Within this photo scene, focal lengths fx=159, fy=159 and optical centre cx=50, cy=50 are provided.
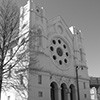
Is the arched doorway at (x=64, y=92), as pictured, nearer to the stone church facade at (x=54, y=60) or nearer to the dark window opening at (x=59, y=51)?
the stone church facade at (x=54, y=60)

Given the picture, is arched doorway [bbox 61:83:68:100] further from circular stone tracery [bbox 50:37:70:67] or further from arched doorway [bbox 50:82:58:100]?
circular stone tracery [bbox 50:37:70:67]

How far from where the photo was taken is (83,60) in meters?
36.9

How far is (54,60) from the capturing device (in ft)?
98.9

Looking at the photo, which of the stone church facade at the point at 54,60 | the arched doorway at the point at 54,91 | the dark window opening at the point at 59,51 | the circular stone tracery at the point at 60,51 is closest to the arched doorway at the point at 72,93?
the stone church facade at the point at 54,60

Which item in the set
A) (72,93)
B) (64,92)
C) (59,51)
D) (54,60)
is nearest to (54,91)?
(64,92)

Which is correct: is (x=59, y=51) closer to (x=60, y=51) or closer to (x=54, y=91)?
(x=60, y=51)

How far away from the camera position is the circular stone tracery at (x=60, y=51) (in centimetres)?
3100

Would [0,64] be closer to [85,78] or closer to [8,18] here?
[8,18]

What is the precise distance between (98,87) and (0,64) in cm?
3951

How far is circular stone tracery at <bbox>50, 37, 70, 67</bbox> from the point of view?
3100cm

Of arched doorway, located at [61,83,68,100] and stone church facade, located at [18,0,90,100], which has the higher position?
stone church facade, located at [18,0,90,100]

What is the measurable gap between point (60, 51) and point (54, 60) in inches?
136

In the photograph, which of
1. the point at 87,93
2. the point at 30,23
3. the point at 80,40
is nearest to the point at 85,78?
the point at 87,93

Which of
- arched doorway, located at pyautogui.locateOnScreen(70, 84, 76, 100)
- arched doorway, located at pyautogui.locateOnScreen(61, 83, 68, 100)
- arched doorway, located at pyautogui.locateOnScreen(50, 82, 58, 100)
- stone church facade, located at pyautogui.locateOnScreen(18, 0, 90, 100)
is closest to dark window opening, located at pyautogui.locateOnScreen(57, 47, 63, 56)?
stone church facade, located at pyautogui.locateOnScreen(18, 0, 90, 100)
